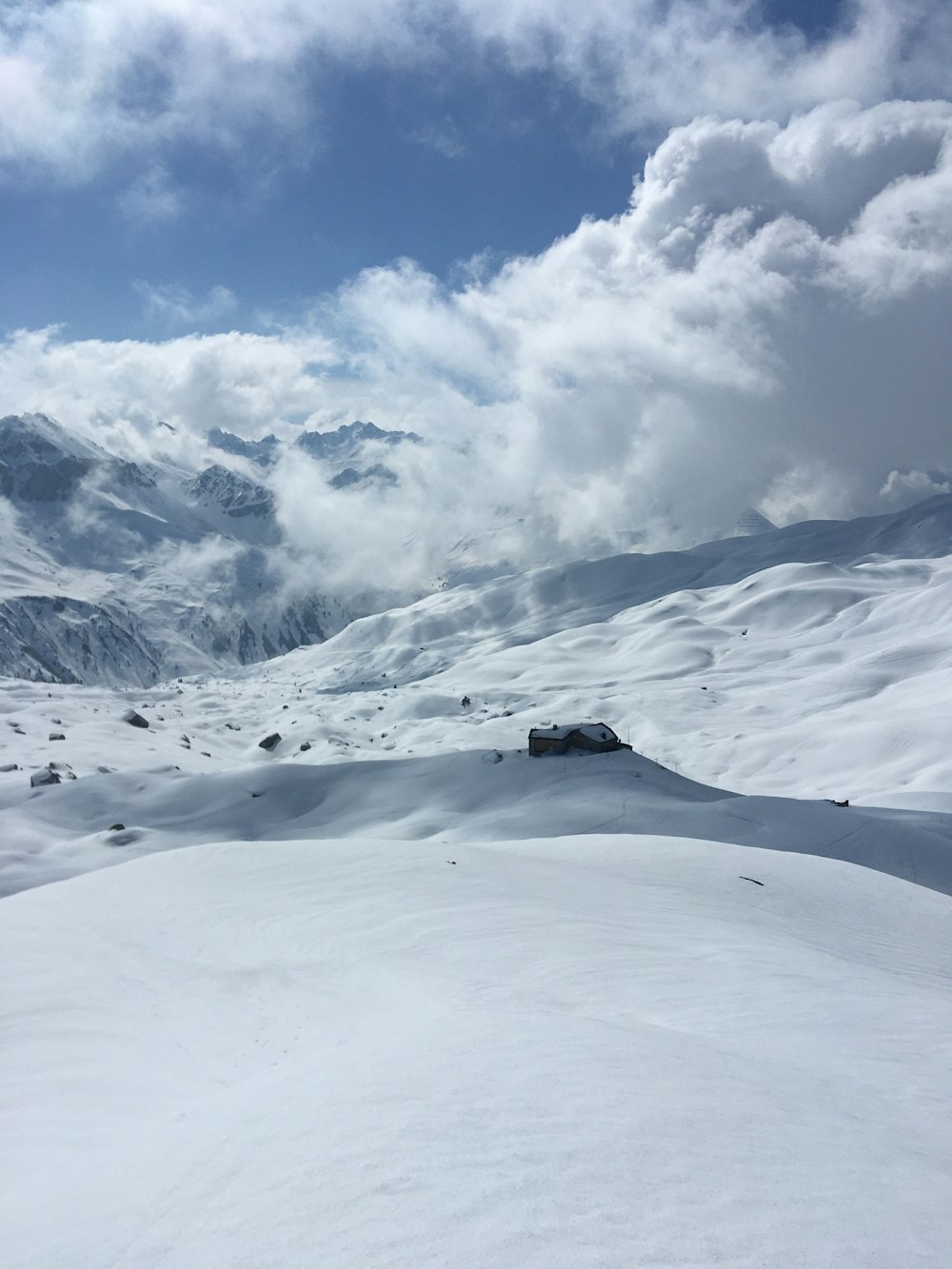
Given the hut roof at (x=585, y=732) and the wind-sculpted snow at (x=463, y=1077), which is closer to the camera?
the wind-sculpted snow at (x=463, y=1077)

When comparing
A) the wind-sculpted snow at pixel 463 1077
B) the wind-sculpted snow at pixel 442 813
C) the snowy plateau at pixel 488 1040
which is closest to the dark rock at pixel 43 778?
the wind-sculpted snow at pixel 442 813

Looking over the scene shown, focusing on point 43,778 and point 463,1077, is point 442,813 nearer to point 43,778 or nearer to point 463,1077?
point 43,778

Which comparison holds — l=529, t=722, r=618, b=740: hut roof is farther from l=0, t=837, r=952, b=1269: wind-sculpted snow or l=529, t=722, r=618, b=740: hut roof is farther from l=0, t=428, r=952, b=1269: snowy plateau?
l=0, t=837, r=952, b=1269: wind-sculpted snow

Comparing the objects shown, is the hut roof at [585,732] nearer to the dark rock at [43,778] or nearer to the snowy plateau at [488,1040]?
the snowy plateau at [488,1040]

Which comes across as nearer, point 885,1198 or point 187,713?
point 885,1198

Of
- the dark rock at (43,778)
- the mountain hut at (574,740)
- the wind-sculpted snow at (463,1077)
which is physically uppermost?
the mountain hut at (574,740)

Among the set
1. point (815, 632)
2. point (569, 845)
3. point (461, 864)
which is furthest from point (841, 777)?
point (815, 632)

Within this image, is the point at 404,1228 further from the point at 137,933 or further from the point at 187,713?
the point at 187,713

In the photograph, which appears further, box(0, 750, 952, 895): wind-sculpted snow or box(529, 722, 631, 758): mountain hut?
box(529, 722, 631, 758): mountain hut

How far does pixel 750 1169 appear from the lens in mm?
5402

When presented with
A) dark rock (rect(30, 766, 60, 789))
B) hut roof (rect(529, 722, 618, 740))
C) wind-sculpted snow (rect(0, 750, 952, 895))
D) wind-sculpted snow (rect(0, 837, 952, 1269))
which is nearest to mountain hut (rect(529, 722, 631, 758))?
hut roof (rect(529, 722, 618, 740))

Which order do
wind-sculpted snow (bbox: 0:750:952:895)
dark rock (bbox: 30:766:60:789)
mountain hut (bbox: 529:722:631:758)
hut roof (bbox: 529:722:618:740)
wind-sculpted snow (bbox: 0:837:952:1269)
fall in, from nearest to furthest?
wind-sculpted snow (bbox: 0:837:952:1269)
wind-sculpted snow (bbox: 0:750:952:895)
dark rock (bbox: 30:766:60:789)
mountain hut (bbox: 529:722:631:758)
hut roof (bbox: 529:722:618:740)

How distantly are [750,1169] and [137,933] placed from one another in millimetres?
12489

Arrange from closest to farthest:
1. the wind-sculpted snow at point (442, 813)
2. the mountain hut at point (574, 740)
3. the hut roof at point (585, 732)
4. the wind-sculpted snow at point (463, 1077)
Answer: the wind-sculpted snow at point (463, 1077) → the wind-sculpted snow at point (442, 813) → the mountain hut at point (574, 740) → the hut roof at point (585, 732)
